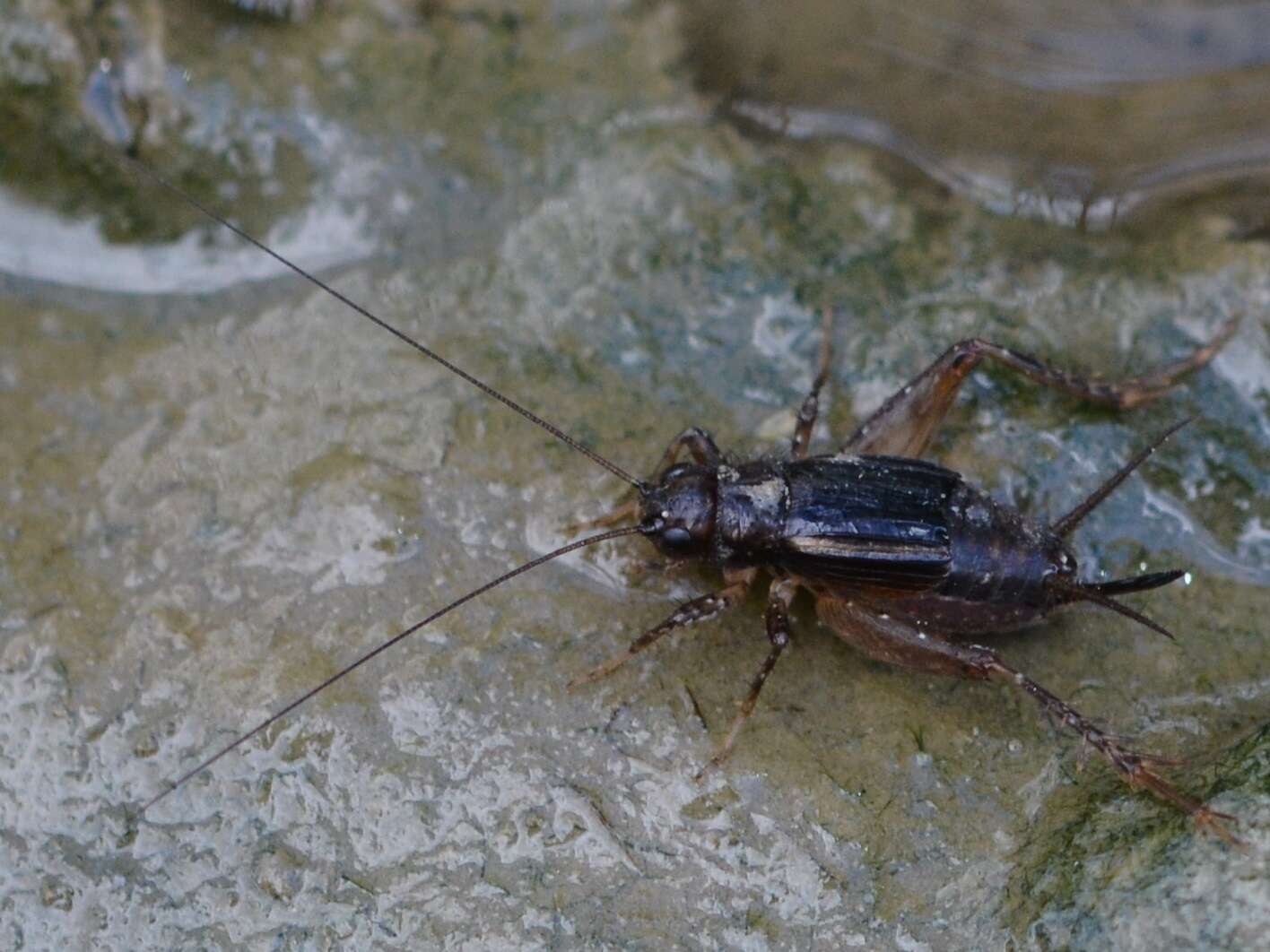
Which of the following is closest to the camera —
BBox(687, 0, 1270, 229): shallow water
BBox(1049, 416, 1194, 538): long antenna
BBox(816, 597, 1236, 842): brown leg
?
BBox(816, 597, 1236, 842): brown leg

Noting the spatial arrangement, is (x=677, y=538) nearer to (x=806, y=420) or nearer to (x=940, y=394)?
(x=806, y=420)

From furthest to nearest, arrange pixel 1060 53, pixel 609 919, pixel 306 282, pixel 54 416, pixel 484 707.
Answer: pixel 1060 53 → pixel 306 282 → pixel 54 416 → pixel 484 707 → pixel 609 919

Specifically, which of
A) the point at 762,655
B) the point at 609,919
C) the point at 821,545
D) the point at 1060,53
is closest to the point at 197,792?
the point at 609,919

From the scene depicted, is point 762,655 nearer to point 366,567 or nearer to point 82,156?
point 366,567

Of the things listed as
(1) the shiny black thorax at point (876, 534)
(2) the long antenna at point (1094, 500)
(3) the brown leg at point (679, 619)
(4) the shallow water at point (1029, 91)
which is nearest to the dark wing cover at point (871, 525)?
(1) the shiny black thorax at point (876, 534)

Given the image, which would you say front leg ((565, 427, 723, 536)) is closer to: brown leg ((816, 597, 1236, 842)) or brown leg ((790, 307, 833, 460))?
brown leg ((790, 307, 833, 460))

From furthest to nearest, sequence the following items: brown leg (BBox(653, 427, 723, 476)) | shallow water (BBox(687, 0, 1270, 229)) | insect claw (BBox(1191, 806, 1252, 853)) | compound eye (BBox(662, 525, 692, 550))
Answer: shallow water (BBox(687, 0, 1270, 229))
brown leg (BBox(653, 427, 723, 476))
compound eye (BBox(662, 525, 692, 550))
insect claw (BBox(1191, 806, 1252, 853))

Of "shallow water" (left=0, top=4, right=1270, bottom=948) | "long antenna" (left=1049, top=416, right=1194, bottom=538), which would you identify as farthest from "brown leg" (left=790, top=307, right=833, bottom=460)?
"long antenna" (left=1049, top=416, right=1194, bottom=538)
